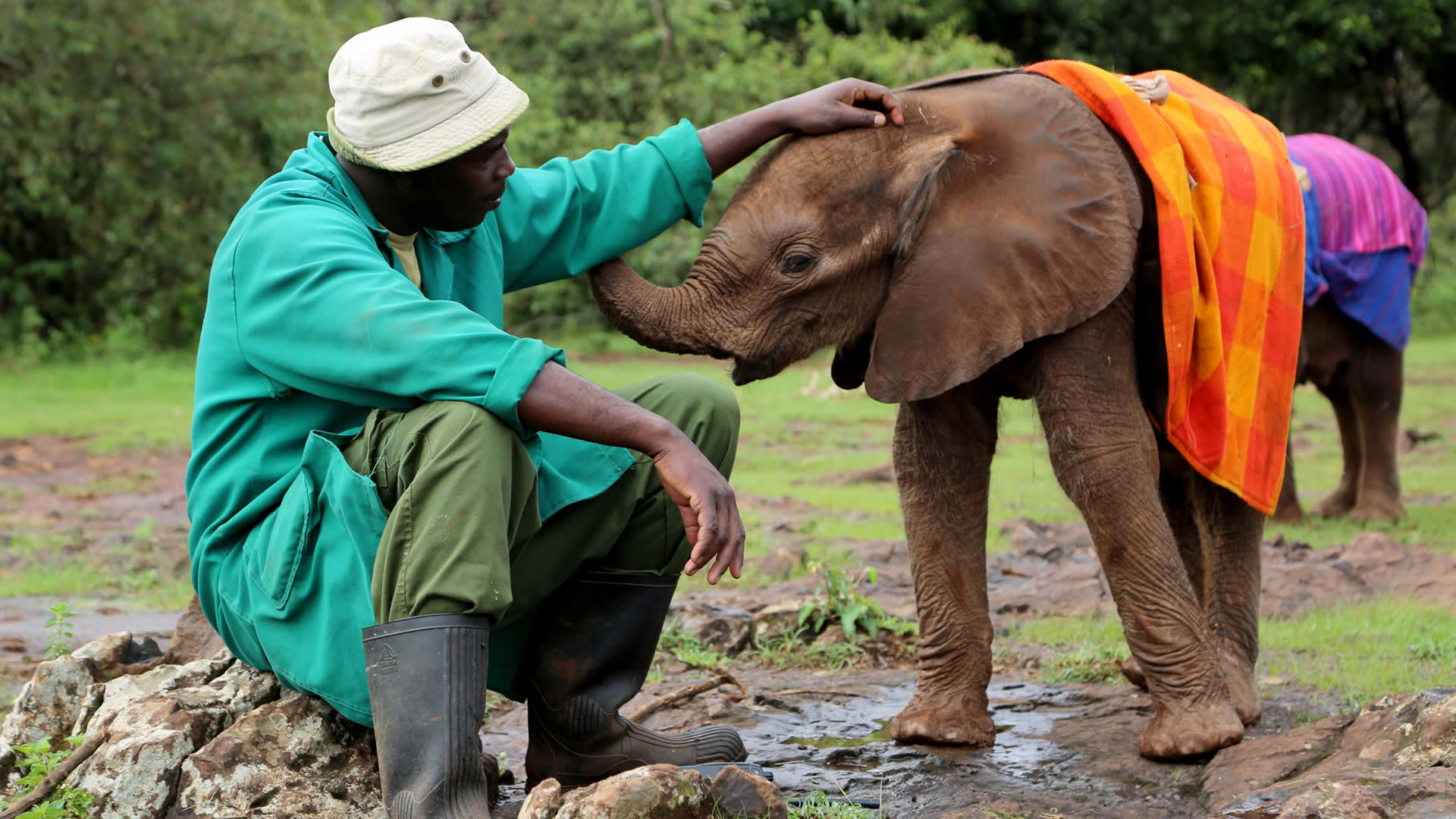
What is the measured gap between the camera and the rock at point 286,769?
3.13 metres

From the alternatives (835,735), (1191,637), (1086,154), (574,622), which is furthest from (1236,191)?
(574,622)

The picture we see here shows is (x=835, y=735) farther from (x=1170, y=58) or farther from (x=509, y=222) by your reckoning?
(x=1170, y=58)

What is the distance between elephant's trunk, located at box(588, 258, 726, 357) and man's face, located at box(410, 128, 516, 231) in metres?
0.61

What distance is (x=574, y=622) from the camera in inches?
139

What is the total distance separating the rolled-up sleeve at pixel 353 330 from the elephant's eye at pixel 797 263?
1.08 meters

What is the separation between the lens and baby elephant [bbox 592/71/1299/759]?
3854mm

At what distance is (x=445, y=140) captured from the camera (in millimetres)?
3209

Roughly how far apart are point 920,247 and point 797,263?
32 cm

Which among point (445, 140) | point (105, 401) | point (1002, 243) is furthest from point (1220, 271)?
point (105, 401)

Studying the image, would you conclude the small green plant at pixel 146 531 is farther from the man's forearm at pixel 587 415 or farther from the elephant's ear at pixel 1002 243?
the man's forearm at pixel 587 415

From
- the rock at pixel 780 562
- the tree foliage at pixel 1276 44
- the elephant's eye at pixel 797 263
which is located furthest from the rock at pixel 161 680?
the tree foliage at pixel 1276 44

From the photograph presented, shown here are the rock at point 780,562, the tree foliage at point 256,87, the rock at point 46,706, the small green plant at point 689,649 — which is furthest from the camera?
the tree foliage at point 256,87

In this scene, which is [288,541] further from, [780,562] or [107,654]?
[780,562]

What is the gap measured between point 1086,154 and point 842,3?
57.9 feet
